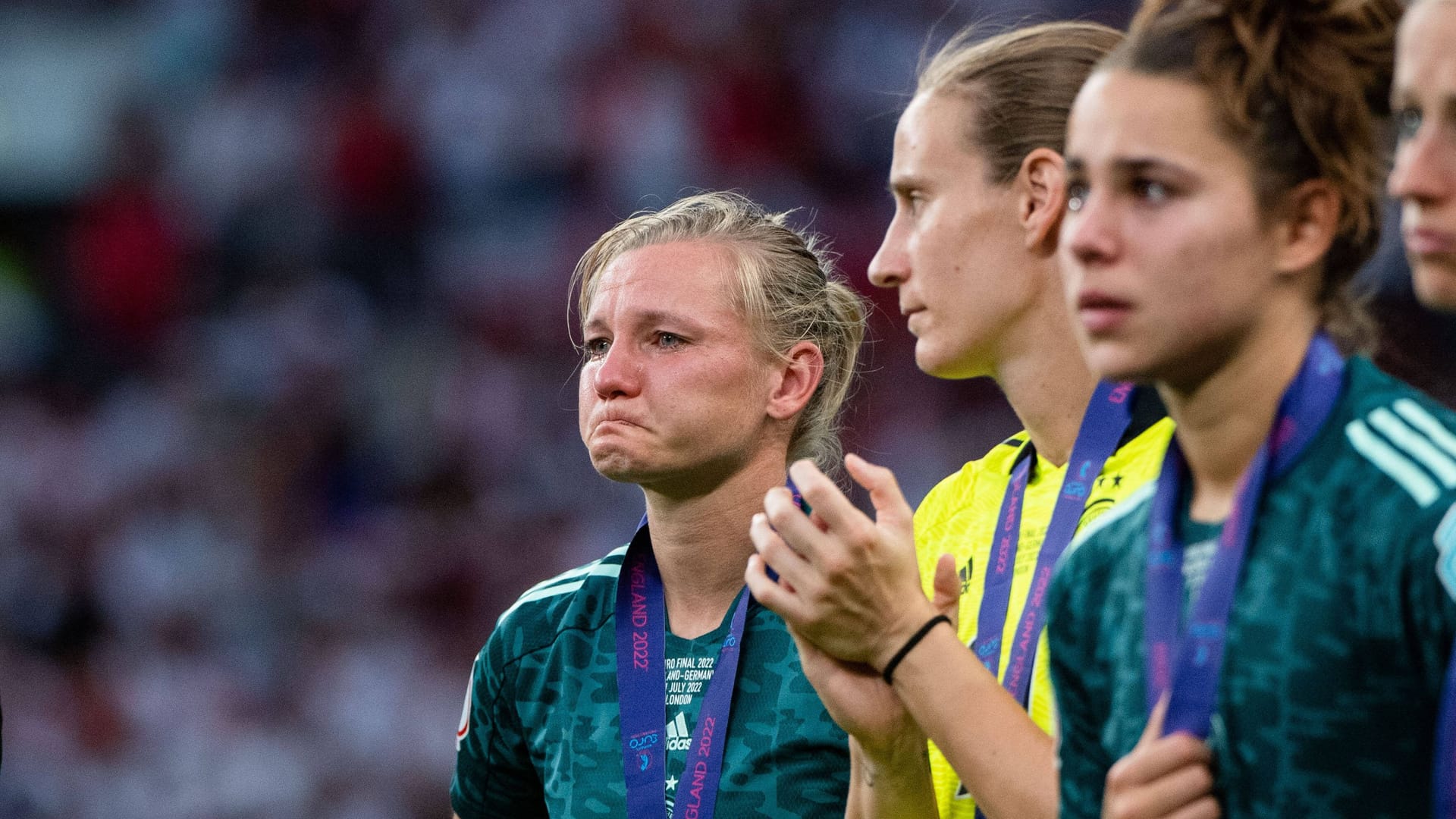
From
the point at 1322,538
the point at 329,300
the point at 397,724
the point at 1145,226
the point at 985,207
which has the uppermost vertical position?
the point at 329,300

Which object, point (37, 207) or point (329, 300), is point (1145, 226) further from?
point (37, 207)

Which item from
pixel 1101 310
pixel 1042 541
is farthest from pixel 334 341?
pixel 1101 310

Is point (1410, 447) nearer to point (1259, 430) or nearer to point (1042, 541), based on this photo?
point (1259, 430)

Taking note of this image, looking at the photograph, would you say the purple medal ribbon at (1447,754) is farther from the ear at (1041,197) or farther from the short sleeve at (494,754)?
the short sleeve at (494,754)

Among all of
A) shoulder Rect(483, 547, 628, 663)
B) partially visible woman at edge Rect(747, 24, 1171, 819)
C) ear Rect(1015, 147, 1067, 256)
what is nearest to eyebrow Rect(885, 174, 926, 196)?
partially visible woman at edge Rect(747, 24, 1171, 819)

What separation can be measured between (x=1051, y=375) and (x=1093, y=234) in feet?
3.06

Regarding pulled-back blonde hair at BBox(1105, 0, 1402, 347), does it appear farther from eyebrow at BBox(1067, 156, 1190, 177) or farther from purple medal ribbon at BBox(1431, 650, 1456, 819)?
purple medal ribbon at BBox(1431, 650, 1456, 819)

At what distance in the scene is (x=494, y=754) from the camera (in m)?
3.29

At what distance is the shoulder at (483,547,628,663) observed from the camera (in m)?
3.29

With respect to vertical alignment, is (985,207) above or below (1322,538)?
above

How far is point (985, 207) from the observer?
2791 mm

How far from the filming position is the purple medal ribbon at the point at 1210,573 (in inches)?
72.6

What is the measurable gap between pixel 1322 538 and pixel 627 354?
1573 mm

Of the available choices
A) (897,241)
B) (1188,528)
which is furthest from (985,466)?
(1188,528)
